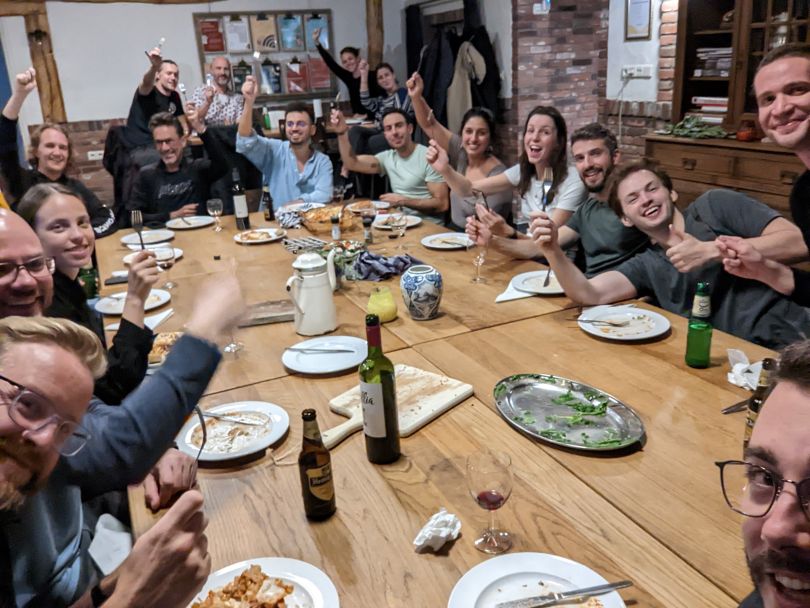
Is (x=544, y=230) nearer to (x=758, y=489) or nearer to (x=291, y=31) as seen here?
(x=758, y=489)

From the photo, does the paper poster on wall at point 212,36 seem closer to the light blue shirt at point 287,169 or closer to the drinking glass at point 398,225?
the light blue shirt at point 287,169

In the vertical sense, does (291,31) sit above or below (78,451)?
above

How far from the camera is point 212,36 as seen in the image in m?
6.75

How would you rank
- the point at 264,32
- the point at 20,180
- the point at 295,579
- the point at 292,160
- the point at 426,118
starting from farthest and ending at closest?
the point at 264,32 → the point at 292,160 → the point at 426,118 → the point at 20,180 → the point at 295,579

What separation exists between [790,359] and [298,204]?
3.22m

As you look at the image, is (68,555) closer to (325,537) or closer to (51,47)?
(325,537)

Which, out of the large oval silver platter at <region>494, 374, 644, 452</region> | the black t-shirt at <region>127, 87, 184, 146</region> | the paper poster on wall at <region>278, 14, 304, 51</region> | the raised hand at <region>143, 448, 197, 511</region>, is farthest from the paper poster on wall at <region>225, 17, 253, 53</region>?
the raised hand at <region>143, 448, 197, 511</region>

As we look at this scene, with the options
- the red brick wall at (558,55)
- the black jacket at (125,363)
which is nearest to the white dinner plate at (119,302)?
the black jacket at (125,363)

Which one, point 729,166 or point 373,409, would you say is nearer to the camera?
point 373,409

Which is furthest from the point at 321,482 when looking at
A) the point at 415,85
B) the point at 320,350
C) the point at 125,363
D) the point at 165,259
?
the point at 415,85

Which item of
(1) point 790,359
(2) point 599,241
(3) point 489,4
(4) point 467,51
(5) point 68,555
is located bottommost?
(5) point 68,555

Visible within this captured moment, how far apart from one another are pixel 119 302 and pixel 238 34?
538 centimetres

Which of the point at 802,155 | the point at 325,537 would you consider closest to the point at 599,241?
the point at 802,155

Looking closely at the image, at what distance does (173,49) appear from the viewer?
21.8 ft
